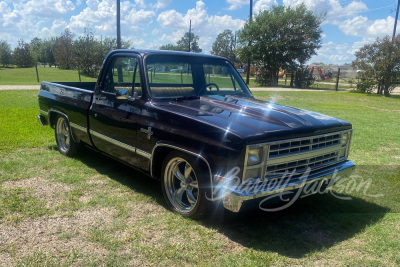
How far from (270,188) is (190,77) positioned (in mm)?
2199

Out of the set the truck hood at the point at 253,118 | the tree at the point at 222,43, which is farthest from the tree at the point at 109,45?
the tree at the point at 222,43

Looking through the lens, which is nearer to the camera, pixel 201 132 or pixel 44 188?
pixel 201 132

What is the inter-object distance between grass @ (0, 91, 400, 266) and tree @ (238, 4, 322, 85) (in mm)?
24687

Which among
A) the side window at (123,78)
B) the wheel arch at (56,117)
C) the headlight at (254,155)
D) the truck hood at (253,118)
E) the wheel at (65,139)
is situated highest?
the side window at (123,78)

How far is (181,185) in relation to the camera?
379 centimetres

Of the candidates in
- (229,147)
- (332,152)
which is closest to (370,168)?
(332,152)

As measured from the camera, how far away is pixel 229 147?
3.09 meters

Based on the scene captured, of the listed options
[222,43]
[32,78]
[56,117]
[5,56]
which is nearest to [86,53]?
[32,78]

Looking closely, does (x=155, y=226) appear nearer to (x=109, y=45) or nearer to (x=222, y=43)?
(x=109, y=45)

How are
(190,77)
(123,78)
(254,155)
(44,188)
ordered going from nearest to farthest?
1. (254,155)
2. (44,188)
3. (123,78)
4. (190,77)

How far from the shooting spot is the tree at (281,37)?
2834 cm

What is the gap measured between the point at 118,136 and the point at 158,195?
91cm

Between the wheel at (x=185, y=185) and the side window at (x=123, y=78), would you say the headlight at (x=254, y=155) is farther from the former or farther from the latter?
the side window at (x=123, y=78)

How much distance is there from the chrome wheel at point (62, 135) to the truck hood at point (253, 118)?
2.75m
